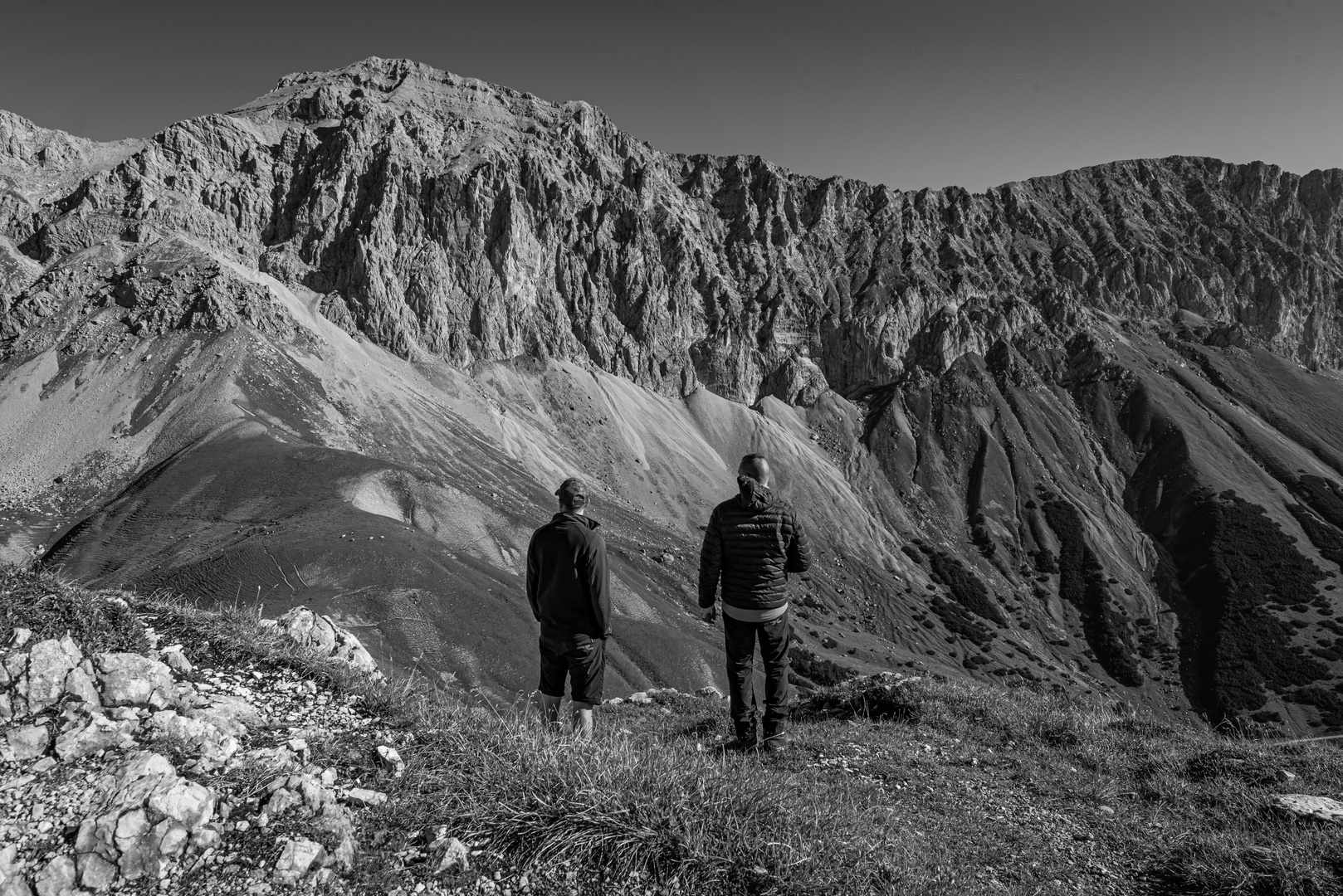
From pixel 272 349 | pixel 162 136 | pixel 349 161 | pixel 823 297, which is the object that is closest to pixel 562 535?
pixel 272 349

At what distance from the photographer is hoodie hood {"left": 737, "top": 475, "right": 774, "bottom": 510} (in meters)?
8.15

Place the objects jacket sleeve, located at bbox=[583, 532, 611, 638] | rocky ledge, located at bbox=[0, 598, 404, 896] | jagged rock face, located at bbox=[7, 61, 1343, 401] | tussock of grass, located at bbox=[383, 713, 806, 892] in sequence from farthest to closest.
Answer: jagged rock face, located at bbox=[7, 61, 1343, 401] < jacket sleeve, located at bbox=[583, 532, 611, 638] < tussock of grass, located at bbox=[383, 713, 806, 892] < rocky ledge, located at bbox=[0, 598, 404, 896]

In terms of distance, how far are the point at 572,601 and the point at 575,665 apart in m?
0.74

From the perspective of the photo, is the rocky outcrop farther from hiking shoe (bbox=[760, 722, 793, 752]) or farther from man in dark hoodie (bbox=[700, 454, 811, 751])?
hiking shoe (bbox=[760, 722, 793, 752])

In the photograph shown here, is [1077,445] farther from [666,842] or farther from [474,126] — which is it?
[666,842]

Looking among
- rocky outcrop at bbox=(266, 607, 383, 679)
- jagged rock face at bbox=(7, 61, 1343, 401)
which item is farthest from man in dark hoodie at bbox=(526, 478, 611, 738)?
jagged rock face at bbox=(7, 61, 1343, 401)

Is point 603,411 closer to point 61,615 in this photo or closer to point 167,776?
point 61,615

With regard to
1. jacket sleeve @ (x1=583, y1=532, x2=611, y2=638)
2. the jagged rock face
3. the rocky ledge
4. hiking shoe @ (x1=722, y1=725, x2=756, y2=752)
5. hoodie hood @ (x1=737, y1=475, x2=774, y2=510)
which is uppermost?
the jagged rock face

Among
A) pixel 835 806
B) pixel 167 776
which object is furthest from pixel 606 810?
pixel 167 776

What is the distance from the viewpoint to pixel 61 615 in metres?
5.65

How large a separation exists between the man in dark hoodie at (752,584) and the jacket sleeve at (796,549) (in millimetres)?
22

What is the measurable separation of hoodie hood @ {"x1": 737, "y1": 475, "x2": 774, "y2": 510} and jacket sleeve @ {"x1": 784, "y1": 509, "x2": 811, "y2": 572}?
0.40 m

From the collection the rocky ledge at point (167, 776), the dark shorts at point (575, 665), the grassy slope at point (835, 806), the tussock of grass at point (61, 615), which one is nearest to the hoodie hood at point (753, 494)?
the dark shorts at point (575, 665)

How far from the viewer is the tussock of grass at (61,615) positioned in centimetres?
547
